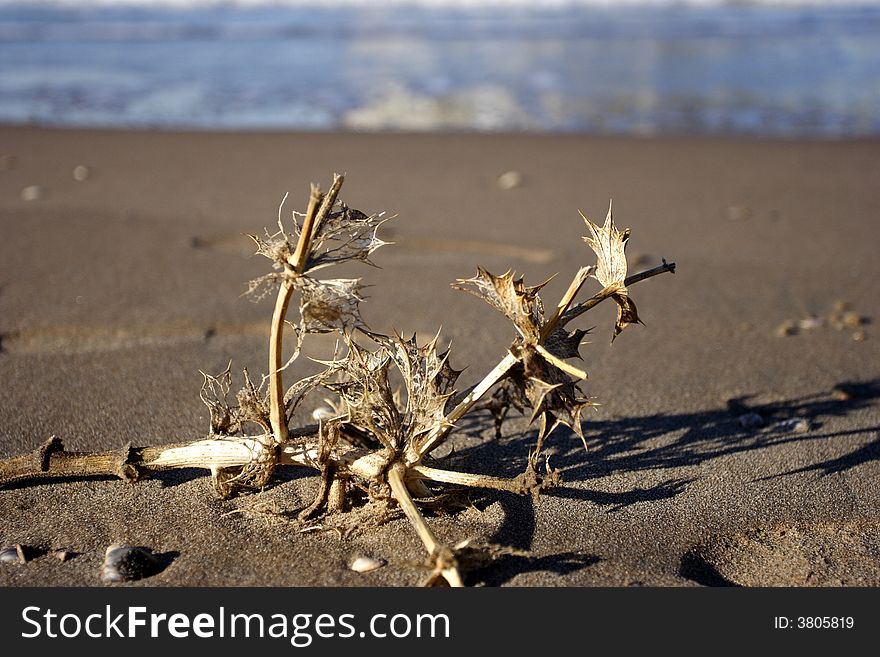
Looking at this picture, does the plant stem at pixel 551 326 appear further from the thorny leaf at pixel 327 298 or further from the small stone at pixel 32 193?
the small stone at pixel 32 193

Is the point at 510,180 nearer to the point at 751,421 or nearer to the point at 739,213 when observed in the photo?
the point at 739,213

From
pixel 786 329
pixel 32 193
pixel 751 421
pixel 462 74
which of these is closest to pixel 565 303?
pixel 751 421

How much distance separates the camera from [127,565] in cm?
191

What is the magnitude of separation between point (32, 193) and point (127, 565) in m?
4.05

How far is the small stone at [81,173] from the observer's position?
5.82 metres

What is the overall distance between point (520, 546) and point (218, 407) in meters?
0.78

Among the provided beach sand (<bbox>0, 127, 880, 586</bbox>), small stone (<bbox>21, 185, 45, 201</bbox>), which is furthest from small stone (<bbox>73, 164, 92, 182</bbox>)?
small stone (<bbox>21, 185, 45, 201</bbox>)

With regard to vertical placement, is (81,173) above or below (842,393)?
above

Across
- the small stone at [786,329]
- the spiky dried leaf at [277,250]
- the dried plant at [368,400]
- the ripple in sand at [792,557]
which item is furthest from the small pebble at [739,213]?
the spiky dried leaf at [277,250]

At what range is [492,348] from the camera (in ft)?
10.7

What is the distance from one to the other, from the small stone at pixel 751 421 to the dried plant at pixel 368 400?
0.93 m

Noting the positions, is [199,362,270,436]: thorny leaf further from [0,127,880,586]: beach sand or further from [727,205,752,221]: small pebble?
[727,205,752,221]: small pebble

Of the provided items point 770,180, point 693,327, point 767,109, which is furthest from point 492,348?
point 767,109

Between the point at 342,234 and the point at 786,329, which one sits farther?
the point at 786,329
